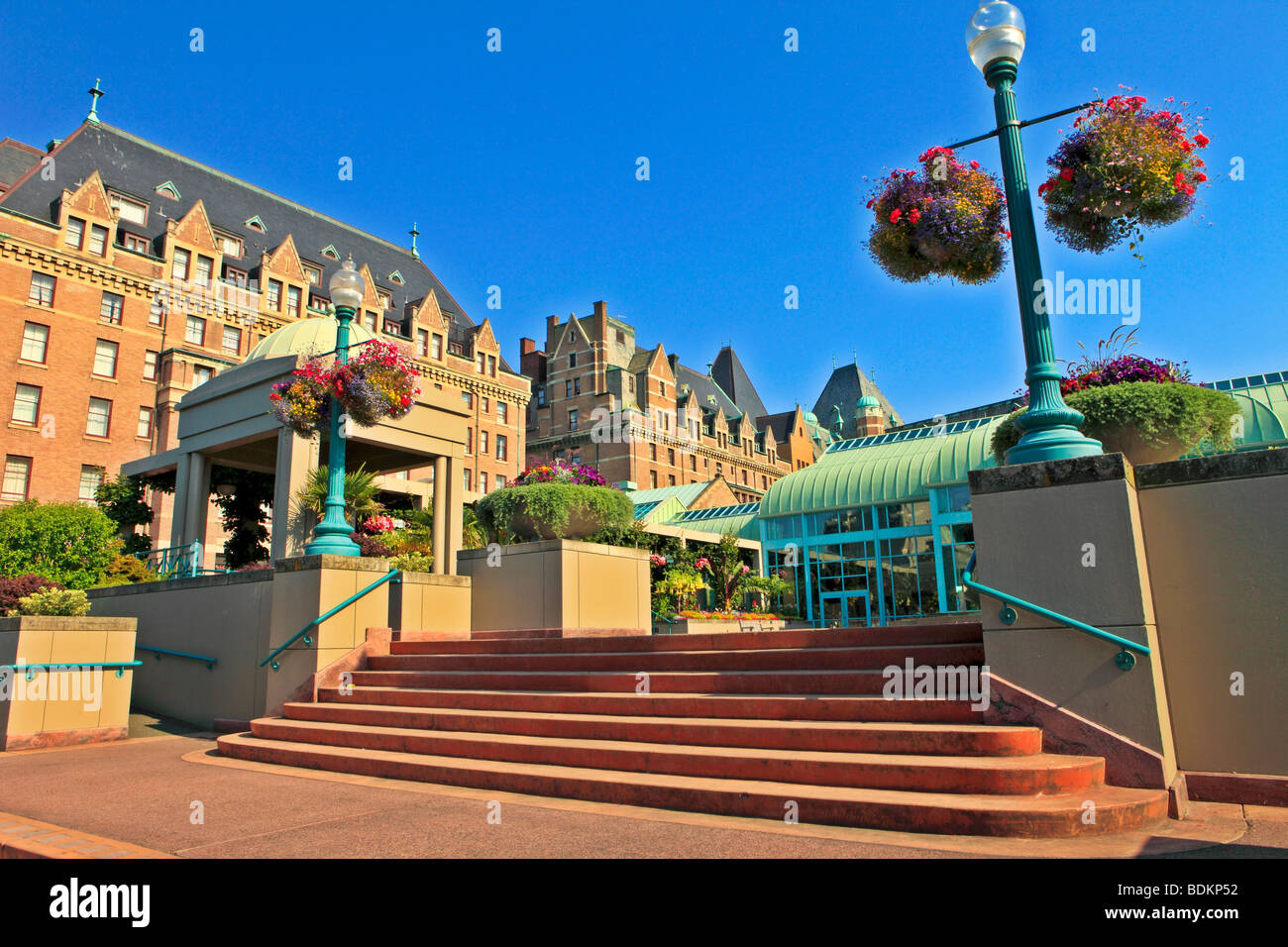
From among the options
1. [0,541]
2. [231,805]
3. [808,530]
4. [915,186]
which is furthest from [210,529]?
[915,186]

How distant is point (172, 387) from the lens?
41531 millimetres

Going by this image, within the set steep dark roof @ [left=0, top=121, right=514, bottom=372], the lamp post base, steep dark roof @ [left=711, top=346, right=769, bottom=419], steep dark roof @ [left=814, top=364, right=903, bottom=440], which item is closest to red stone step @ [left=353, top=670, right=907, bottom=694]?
the lamp post base

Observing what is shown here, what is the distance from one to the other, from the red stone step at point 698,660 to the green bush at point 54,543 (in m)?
13.3

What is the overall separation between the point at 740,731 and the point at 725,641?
7.27 ft

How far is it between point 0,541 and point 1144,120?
2453 cm

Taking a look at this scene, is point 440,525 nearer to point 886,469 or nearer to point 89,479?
point 886,469

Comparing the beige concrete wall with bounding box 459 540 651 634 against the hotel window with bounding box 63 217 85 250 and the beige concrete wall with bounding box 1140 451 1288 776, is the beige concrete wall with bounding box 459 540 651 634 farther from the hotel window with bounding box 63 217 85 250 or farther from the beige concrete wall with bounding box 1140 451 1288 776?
the hotel window with bounding box 63 217 85 250

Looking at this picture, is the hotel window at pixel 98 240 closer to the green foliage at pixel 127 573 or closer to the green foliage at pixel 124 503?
the green foliage at pixel 124 503

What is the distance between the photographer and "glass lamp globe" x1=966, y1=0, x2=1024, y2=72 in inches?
259

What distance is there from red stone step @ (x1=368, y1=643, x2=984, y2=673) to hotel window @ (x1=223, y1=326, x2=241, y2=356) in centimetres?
4063

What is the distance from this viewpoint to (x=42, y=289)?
1533 inches

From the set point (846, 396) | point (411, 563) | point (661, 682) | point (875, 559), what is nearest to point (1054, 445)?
point (661, 682)

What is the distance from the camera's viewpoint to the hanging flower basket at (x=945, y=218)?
690 cm
